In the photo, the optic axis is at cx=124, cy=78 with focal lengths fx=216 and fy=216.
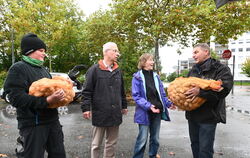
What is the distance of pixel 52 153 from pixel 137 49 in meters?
13.5

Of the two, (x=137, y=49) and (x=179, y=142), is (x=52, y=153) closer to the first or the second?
(x=179, y=142)

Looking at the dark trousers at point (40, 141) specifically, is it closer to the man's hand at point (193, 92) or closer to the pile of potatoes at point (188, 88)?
the pile of potatoes at point (188, 88)

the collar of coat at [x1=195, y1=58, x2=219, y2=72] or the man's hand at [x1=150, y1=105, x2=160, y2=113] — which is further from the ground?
the collar of coat at [x1=195, y1=58, x2=219, y2=72]

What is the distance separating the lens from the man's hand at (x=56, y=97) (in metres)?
2.30

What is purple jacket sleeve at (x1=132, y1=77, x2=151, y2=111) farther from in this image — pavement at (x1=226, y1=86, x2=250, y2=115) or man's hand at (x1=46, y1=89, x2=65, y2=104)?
pavement at (x1=226, y1=86, x2=250, y2=115)

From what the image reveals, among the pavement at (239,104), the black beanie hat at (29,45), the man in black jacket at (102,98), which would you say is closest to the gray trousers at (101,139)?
the man in black jacket at (102,98)

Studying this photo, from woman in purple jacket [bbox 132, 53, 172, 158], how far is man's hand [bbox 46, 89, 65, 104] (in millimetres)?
1462

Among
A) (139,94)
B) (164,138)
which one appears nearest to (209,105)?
(139,94)

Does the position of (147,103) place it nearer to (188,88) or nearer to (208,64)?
(188,88)

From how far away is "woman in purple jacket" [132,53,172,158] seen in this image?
3.51 meters

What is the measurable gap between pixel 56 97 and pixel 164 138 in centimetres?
366

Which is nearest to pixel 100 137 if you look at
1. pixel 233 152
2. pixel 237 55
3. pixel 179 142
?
pixel 179 142

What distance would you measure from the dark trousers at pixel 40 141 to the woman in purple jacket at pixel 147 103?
1.37 metres

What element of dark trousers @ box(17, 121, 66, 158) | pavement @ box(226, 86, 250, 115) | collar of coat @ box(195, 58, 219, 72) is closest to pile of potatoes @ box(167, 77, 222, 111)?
collar of coat @ box(195, 58, 219, 72)
